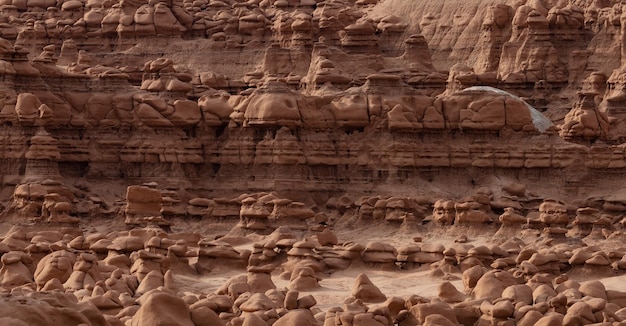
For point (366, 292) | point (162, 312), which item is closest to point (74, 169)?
point (366, 292)

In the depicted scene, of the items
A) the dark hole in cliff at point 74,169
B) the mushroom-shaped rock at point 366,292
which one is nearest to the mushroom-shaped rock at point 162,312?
the mushroom-shaped rock at point 366,292

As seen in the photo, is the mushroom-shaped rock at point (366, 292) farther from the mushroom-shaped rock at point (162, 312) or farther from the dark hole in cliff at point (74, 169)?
the dark hole in cliff at point (74, 169)

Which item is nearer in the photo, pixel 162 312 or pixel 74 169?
pixel 162 312

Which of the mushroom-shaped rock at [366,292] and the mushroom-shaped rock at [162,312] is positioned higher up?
the mushroom-shaped rock at [162,312]

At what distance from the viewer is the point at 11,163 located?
48.5 metres

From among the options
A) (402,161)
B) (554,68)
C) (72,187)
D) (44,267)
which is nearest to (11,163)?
(72,187)

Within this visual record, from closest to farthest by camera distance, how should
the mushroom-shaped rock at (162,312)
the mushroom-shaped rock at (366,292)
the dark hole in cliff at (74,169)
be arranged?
the mushroom-shaped rock at (162,312), the mushroom-shaped rock at (366,292), the dark hole in cliff at (74,169)

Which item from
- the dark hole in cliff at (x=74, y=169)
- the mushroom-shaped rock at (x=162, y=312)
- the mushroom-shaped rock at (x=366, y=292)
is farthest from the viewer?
the dark hole in cliff at (x=74, y=169)

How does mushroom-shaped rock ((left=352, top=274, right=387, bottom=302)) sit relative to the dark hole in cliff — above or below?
below

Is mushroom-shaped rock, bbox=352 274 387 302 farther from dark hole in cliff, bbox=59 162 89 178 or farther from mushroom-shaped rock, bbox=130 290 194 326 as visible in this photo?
dark hole in cliff, bbox=59 162 89 178

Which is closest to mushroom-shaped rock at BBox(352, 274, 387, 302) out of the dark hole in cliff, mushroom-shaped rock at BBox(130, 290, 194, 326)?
mushroom-shaped rock at BBox(130, 290, 194, 326)

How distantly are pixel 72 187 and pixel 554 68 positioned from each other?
16.9 meters

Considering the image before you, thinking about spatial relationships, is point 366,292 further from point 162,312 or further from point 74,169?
point 74,169

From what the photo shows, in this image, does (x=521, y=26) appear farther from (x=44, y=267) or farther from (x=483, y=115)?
(x=44, y=267)
